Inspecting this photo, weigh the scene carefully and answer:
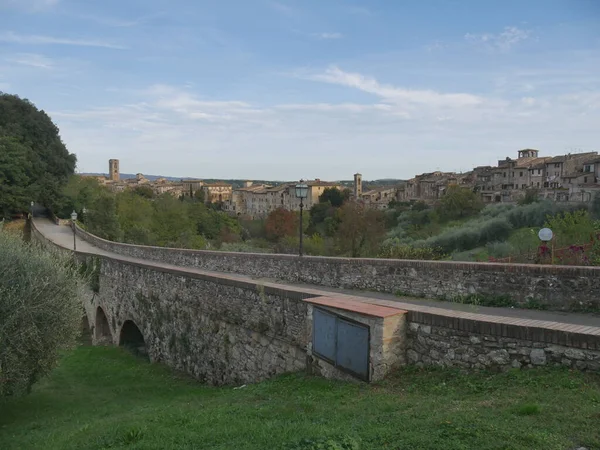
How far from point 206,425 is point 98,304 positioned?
50.8 ft

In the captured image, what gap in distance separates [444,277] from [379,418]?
562 centimetres

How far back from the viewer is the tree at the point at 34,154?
41.0 metres

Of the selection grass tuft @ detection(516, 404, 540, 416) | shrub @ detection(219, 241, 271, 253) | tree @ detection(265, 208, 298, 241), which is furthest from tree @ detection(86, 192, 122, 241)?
grass tuft @ detection(516, 404, 540, 416)

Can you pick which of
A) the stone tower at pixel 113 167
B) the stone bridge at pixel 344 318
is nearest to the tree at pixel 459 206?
the stone bridge at pixel 344 318

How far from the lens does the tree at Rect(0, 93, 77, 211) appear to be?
41.0m

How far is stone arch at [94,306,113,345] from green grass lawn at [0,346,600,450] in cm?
1062

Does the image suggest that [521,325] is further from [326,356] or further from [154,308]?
[154,308]

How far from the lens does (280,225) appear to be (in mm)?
53781

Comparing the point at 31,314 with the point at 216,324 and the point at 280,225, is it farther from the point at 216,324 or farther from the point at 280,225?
the point at 280,225

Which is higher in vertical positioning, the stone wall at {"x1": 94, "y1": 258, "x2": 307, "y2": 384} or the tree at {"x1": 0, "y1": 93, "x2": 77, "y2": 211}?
the tree at {"x1": 0, "y1": 93, "x2": 77, "y2": 211}

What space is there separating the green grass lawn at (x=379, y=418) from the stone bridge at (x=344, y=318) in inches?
11.6

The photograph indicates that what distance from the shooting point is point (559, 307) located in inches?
335

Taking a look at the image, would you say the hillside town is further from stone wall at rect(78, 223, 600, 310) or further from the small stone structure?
the small stone structure

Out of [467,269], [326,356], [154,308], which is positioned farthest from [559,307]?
[154,308]
